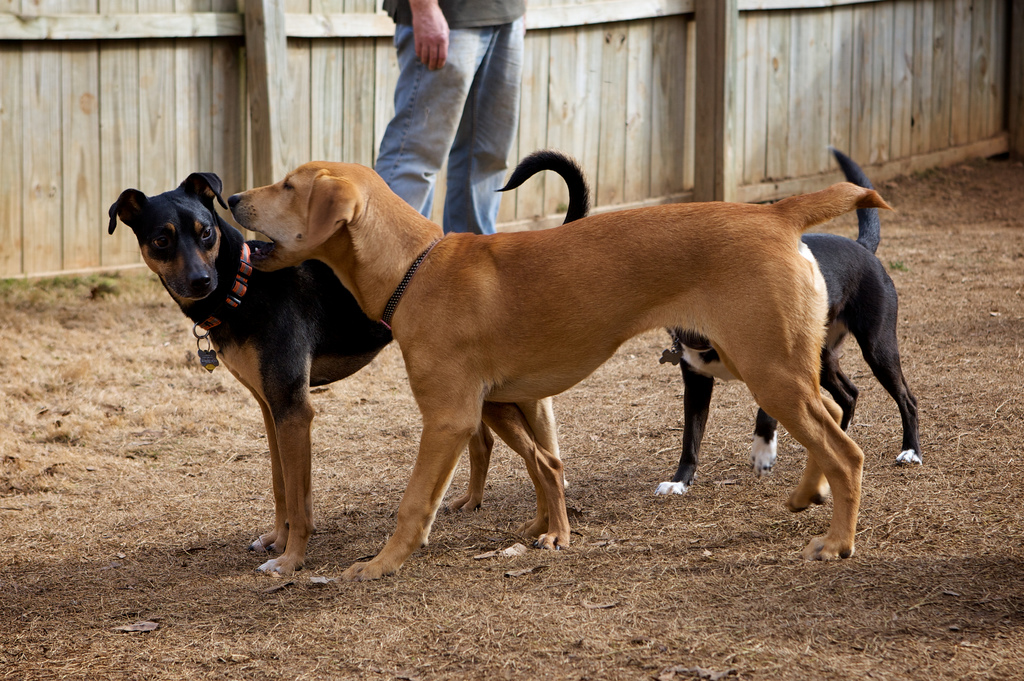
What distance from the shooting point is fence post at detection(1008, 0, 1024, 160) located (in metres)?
11.3

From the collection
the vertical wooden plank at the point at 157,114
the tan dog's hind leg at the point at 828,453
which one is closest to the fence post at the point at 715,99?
the vertical wooden plank at the point at 157,114

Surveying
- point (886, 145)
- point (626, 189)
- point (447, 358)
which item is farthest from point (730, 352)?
point (886, 145)

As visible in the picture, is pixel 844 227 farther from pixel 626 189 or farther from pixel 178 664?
pixel 178 664

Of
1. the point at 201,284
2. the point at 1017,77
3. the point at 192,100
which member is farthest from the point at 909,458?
the point at 1017,77

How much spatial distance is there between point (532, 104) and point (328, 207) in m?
5.28

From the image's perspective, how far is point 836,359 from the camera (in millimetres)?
4398

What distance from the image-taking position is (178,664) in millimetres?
2887

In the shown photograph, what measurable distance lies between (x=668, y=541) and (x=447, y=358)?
1030 mm

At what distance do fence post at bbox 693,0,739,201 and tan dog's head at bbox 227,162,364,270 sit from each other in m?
6.12

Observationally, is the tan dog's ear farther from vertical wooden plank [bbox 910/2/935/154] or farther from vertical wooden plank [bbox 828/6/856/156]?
vertical wooden plank [bbox 910/2/935/154]

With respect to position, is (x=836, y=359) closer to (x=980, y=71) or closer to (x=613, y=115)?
(x=613, y=115)

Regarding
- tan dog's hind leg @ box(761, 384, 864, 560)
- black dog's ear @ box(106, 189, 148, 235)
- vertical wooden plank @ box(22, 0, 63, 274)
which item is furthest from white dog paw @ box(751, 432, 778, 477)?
vertical wooden plank @ box(22, 0, 63, 274)

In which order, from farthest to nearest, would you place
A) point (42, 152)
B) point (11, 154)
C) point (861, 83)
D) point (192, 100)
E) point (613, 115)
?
1. point (861, 83)
2. point (613, 115)
3. point (192, 100)
4. point (42, 152)
5. point (11, 154)

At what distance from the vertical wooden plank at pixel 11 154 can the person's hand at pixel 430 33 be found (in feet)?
9.93
